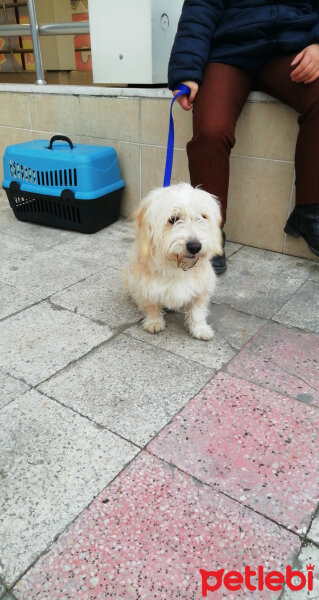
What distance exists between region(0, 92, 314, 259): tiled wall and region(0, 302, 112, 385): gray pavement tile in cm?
145

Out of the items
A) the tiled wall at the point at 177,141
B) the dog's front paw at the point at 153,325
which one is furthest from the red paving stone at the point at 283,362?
the tiled wall at the point at 177,141

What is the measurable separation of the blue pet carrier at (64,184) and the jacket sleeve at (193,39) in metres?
Result: 0.91

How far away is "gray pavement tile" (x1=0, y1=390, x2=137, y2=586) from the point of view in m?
1.16

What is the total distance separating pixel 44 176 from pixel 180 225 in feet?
5.81

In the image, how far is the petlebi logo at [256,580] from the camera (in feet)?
3.43

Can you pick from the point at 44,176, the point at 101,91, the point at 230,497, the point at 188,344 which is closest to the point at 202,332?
the point at 188,344

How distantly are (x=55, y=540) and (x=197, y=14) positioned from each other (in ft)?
8.52

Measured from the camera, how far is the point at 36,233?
130 inches

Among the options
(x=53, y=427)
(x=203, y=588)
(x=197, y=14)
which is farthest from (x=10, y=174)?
(x=203, y=588)

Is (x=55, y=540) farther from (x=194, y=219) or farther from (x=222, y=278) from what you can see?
(x=222, y=278)

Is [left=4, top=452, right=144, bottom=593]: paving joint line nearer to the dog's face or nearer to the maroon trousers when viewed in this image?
the dog's face

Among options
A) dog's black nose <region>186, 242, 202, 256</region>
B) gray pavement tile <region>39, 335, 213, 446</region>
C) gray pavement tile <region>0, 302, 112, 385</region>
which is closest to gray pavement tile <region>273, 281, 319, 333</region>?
gray pavement tile <region>39, 335, 213, 446</region>

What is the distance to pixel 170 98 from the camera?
118 inches

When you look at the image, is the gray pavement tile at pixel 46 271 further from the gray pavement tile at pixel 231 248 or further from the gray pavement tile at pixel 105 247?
the gray pavement tile at pixel 231 248
